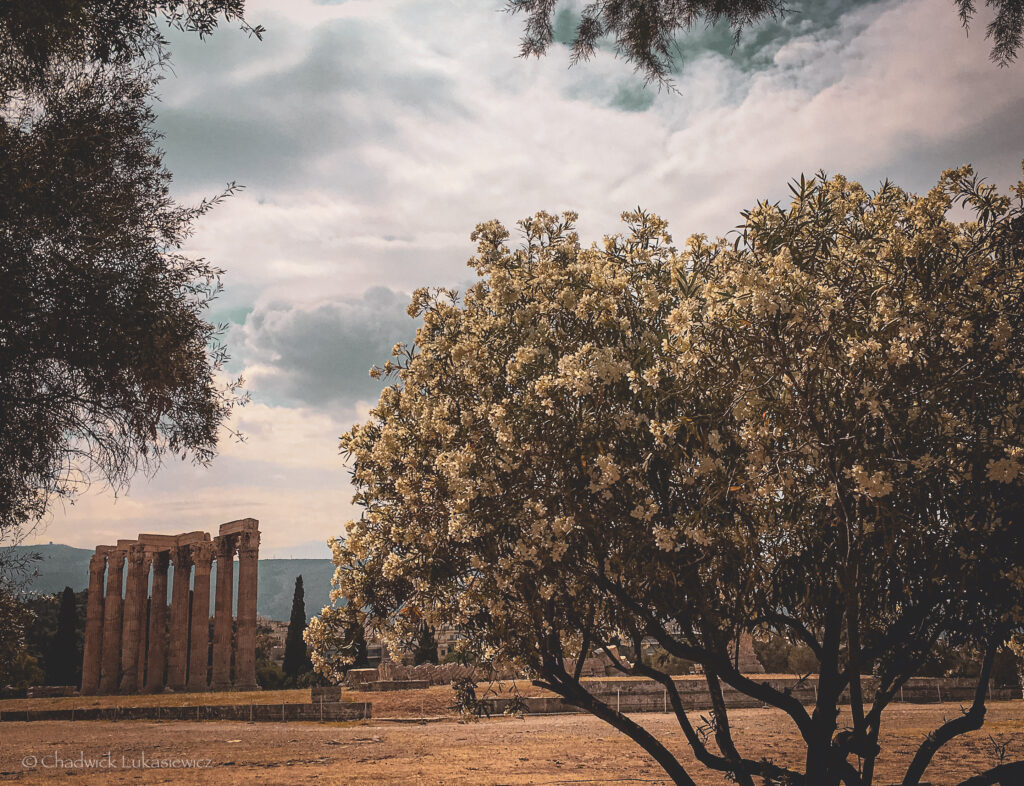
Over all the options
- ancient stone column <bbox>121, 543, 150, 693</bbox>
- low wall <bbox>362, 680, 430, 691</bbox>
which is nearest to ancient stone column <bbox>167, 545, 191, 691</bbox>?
ancient stone column <bbox>121, 543, 150, 693</bbox>

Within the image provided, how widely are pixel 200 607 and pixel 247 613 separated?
4913mm

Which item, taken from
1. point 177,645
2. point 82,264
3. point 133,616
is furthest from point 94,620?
point 82,264

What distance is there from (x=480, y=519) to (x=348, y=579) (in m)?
2.24

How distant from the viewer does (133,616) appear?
151 ft

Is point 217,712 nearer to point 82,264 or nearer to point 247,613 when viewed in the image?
point 247,613

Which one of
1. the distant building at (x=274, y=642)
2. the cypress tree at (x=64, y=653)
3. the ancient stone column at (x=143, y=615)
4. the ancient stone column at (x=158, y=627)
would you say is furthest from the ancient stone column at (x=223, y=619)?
the distant building at (x=274, y=642)

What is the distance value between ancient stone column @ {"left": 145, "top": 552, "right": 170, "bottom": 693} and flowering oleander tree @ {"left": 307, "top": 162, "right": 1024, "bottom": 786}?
127ft

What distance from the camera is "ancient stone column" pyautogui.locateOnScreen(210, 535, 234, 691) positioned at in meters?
39.6

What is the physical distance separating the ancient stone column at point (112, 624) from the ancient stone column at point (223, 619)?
238 inches

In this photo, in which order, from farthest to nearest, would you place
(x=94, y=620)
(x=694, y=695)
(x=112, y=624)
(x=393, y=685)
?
(x=94, y=620) → (x=112, y=624) → (x=393, y=685) → (x=694, y=695)

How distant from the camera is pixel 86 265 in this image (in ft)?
33.4

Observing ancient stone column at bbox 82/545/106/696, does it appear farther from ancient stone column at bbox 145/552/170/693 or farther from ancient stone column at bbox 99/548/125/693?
ancient stone column at bbox 145/552/170/693

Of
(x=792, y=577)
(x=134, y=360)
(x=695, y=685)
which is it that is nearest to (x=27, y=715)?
(x=695, y=685)

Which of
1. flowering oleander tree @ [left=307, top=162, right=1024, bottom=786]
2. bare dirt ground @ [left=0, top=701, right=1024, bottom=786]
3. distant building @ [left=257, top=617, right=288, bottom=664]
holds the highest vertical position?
flowering oleander tree @ [left=307, top=162, right=1024, bottom=786]
